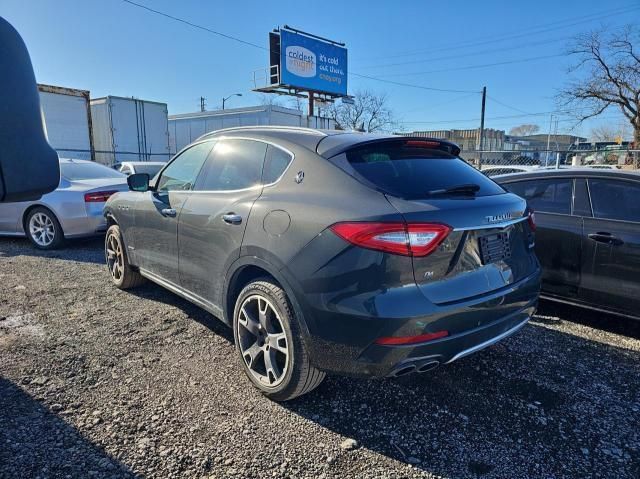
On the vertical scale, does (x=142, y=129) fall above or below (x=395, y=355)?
above

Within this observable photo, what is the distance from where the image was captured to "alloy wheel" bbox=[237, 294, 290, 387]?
2.72m

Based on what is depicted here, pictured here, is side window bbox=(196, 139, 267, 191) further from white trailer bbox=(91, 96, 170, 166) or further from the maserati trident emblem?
white trailer bbox=(91, 96, 170, 166)

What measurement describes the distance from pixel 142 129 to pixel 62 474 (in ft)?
64.5

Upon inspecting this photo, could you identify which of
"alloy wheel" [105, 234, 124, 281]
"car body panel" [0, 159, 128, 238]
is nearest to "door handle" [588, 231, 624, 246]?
"alloy wheel" [105, 234, 124, 281]

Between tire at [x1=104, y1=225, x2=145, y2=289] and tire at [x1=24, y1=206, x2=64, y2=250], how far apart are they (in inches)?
99.3

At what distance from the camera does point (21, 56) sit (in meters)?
1.33

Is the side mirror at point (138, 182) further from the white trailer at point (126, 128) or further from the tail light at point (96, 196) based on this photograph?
the white trailer at point (126, 128)

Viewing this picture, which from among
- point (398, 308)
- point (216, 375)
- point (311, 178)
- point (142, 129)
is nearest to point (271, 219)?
point (311, 178)

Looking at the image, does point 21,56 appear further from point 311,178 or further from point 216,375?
point 216,375

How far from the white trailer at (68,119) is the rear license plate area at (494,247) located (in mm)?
16770

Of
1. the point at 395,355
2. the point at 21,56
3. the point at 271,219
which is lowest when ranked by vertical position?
the point at 395,355

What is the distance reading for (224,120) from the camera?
2459 centimetres

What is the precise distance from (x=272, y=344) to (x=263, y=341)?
4.6 inches

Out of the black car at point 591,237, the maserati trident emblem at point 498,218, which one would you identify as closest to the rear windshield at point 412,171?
the maserati trident emblem at point 498,218
